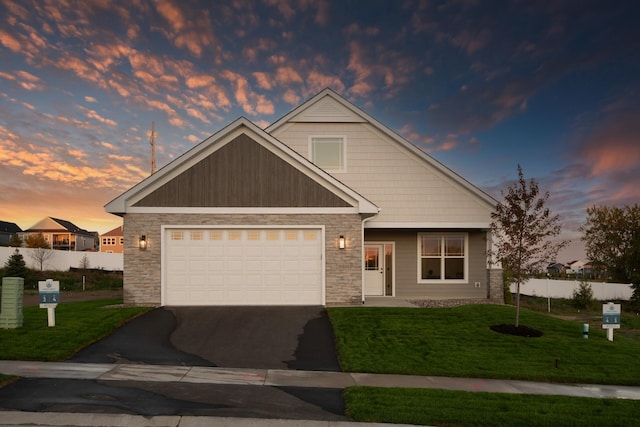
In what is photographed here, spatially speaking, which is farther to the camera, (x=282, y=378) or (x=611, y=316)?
(x=611, y=316)

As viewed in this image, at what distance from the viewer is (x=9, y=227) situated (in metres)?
65.1

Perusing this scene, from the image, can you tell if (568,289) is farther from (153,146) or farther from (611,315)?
(153,146)

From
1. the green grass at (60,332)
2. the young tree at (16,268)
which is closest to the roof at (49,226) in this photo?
the young tree at (16,268)

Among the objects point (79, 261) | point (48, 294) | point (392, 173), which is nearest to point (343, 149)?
point (392, 173)

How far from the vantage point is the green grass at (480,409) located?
5379 mm

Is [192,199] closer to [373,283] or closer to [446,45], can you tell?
[373,283]

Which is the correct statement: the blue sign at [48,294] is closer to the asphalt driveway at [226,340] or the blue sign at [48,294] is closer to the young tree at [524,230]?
the asphalt driveway at [226,340]

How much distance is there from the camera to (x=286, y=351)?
8.95m

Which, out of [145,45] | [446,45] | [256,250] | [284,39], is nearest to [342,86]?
[284,39]

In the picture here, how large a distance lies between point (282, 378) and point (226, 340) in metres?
3.04

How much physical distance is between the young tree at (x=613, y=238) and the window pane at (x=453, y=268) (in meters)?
29.2

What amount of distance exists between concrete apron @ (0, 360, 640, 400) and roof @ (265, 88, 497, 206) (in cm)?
954

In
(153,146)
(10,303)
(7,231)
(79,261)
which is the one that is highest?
(153,146)

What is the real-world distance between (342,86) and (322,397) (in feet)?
53.7
